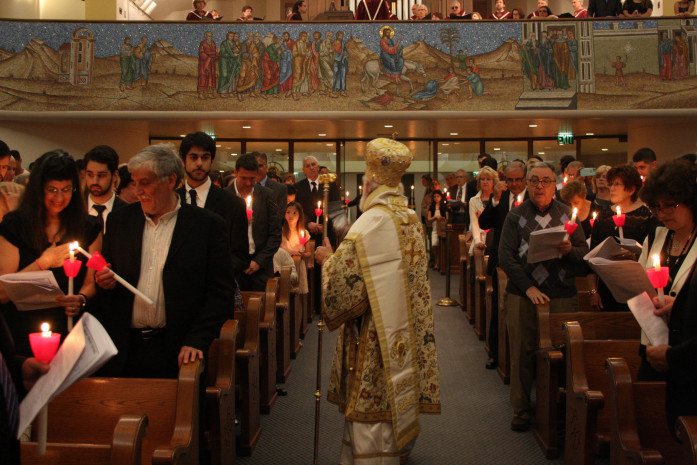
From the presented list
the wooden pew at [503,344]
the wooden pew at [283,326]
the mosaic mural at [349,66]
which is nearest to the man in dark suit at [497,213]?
the wooden pew at [503,344]

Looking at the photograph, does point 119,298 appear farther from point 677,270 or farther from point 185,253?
point 677,270

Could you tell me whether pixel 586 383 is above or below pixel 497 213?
below

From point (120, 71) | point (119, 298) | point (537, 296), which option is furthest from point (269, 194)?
→ point (120, 71)

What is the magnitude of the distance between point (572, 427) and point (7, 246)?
2894 mm

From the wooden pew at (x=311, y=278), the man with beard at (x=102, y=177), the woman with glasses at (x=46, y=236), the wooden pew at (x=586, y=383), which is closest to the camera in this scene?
the woman with glasses at (x=46, y=236)

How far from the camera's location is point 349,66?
13195 millimetres

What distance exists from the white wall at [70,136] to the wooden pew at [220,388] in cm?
1135

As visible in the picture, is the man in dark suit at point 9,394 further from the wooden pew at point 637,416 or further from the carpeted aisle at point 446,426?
the carpeted aisle at point 446,426

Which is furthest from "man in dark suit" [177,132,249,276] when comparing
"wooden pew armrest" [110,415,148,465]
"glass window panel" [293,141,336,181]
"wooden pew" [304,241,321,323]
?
"glass window panel" [293,141,336,181]

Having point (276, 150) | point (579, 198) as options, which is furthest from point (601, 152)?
point (579, 198)

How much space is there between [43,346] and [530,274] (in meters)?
3.25

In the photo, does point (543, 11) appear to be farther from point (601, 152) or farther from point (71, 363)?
point (71, 363)

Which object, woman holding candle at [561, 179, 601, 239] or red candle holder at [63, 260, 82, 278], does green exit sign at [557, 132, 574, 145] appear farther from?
red candle holder at [63, 260, 82, 278]

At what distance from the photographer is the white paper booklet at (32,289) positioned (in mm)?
2484
